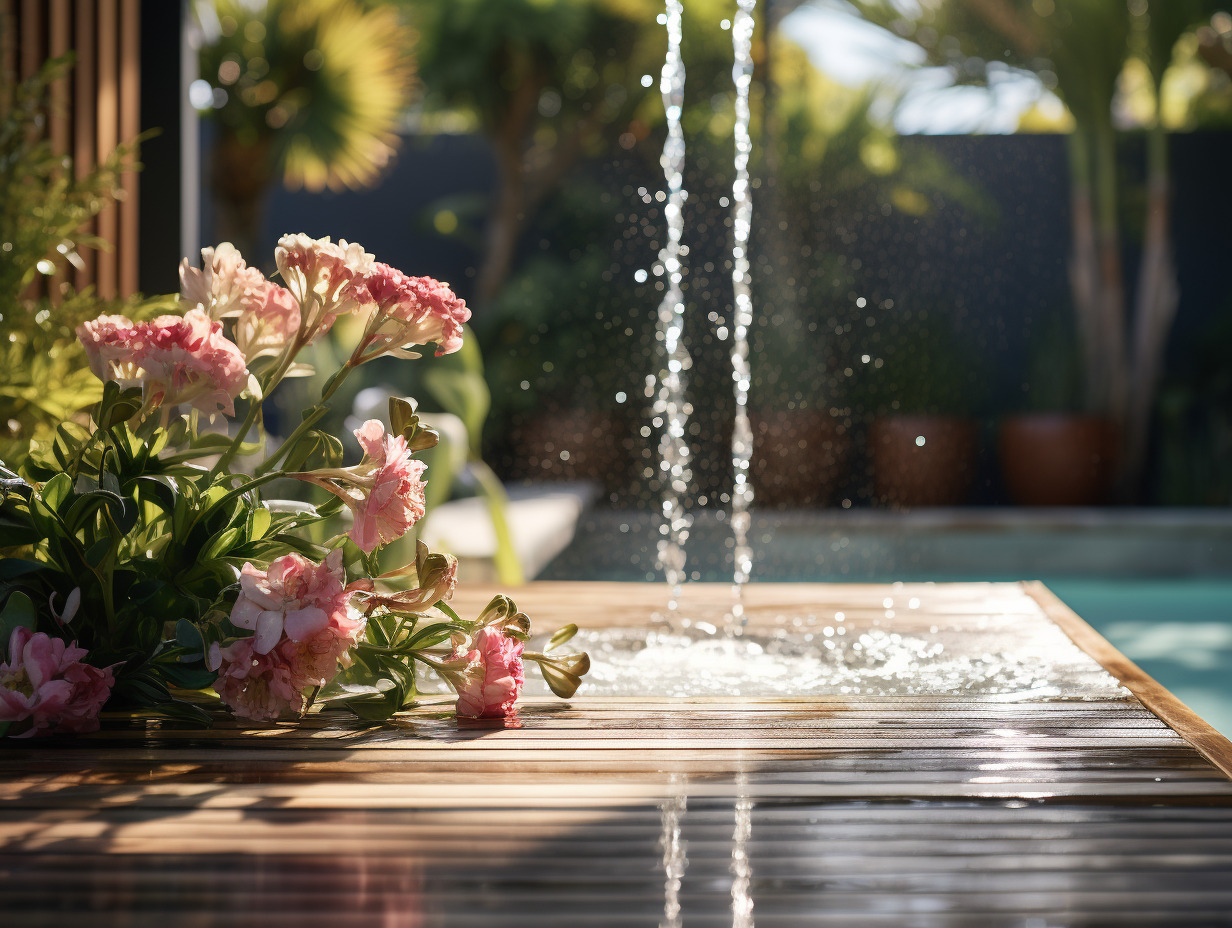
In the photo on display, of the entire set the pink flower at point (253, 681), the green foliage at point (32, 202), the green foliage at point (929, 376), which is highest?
the green foliage at point (929, 376)

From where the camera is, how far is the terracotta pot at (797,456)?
18.8 ft

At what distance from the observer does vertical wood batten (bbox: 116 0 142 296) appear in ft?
7.63

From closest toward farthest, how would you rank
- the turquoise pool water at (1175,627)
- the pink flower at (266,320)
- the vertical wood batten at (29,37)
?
the pink flower at (266,320)
the vertical wood batten at (29,37)
the turquoise pool water at (1175,627)

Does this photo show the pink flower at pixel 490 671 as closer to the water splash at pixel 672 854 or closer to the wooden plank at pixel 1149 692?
the water splash at pixel 672 854

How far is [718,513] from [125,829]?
503 cm

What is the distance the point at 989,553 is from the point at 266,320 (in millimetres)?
4177

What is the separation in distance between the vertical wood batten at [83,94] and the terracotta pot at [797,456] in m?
3.87

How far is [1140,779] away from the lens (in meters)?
0.65

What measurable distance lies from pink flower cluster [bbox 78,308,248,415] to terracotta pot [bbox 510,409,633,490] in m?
5.13

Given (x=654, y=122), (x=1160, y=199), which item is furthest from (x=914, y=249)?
(x=654, y=122)

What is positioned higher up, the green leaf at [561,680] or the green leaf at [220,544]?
the green leaf at [220,544]

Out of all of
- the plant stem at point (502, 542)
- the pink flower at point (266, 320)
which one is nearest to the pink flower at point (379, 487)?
the pink flower at point (266, 320)

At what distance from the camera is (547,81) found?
621 cm

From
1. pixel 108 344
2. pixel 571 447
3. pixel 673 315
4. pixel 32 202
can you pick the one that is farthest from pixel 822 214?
pixel 108 344
